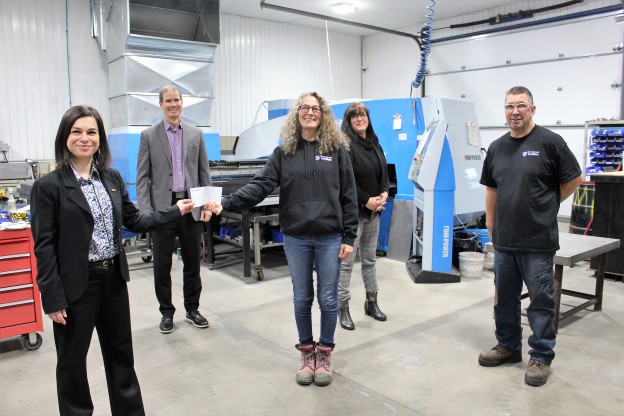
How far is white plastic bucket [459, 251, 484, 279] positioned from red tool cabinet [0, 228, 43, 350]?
132 inches

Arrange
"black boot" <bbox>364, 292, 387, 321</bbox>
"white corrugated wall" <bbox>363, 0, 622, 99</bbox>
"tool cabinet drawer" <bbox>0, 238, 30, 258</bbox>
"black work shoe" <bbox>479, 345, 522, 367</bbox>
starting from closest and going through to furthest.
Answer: "black work shoe" <bbox>479, 345, 522, 367</bbox> → "tool cabinet drawer" <bbox>0, 238, 30, 258</bbox> → "black boot" <bbox>364, 292, 387, 321</bbox> → "white corrugated wall" <bbox>363, 0, 622, 99</bbox>

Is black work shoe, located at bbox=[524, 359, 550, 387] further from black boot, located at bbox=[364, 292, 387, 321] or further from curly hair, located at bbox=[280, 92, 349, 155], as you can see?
curly hair, located at bbox=[280, 92, 349, 155]

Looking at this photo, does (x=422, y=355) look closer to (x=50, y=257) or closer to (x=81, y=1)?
(x=50, y=257)

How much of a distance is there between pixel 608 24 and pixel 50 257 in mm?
7507

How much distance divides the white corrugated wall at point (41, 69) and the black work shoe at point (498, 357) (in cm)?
579

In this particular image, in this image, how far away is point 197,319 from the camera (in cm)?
323

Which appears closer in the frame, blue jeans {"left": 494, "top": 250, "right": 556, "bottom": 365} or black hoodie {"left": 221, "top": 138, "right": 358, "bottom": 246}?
black hoodie {"left": 221, "top": 138, "right": 358, "bottom": 246}

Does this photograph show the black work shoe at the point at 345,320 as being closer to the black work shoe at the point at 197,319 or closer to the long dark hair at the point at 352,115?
the black work shoe at the point at 197,319

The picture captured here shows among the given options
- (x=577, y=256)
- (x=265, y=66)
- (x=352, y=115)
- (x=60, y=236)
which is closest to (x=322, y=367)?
(x=60, y=236)

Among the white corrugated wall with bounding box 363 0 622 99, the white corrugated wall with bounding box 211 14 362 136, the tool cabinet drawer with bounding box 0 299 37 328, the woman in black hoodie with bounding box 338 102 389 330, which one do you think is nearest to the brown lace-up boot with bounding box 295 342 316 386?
the woman in black hoodie with bounding box 338 102 389 330

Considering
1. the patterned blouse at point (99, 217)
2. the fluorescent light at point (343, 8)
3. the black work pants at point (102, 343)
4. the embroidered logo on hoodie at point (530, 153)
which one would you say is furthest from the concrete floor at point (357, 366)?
the fluorescent light at point (343, 8)

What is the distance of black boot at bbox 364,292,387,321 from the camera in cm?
335

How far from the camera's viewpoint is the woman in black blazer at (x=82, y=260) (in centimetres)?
164

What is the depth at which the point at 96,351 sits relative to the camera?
2.86m
